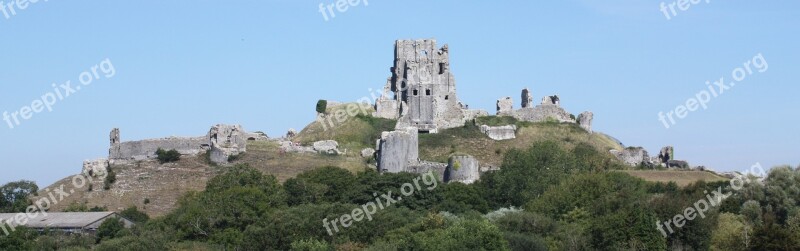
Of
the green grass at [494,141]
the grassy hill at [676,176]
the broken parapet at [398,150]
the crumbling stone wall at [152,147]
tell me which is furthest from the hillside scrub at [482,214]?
the crumbling stone wall at [152,147]

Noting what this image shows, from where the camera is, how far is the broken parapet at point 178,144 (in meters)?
99.6

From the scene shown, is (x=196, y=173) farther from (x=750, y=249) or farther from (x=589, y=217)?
(x=750, y=249)

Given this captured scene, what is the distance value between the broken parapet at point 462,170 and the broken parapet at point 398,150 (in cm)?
220

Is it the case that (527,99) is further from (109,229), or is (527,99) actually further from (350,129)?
(109,229)

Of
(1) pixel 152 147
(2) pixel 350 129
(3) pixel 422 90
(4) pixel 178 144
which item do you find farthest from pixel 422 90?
(1) pixel 152 147

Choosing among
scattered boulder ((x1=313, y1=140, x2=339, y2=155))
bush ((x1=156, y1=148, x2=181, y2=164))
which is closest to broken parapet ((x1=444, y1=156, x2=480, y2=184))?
scattered boulder ((x1=313, y1=140, x2=339, y2=155))

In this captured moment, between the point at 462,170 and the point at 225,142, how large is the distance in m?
15.0

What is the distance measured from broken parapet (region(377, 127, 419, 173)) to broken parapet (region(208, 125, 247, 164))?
360 inches

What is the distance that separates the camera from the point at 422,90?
4075 inches

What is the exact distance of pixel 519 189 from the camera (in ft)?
286

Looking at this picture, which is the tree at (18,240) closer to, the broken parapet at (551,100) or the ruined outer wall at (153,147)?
the ruined outer wall at (153,147)

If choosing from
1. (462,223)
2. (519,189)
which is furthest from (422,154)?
(462,223)

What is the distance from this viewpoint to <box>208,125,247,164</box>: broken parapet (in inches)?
A: 3851

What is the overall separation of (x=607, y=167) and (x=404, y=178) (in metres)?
13.8
